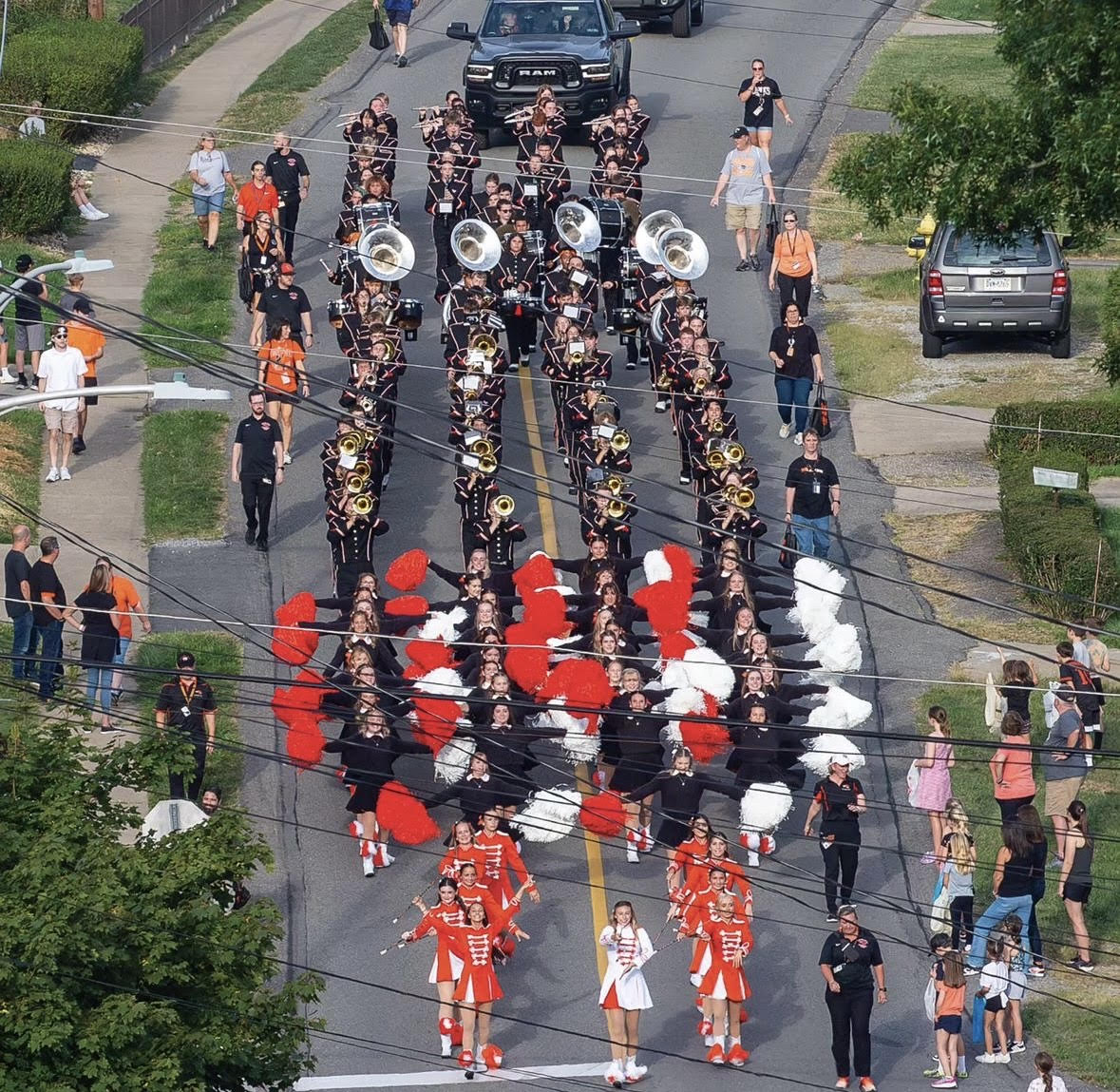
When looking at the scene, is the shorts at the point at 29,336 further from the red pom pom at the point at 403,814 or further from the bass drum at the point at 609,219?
the red pom pom at the point at 403,814

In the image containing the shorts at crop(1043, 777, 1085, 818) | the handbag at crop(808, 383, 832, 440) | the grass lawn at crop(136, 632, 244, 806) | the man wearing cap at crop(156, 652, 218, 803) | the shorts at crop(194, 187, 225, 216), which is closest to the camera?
the shorts at crop(1043, 777, 1085, 818)

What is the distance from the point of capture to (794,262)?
2842 centimetres

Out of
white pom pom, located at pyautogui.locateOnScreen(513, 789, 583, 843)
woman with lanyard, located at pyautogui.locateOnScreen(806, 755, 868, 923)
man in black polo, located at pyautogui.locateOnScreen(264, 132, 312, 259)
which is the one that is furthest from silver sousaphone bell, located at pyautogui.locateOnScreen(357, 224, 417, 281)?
woman with lanyard, located at pyautogui.locateOnScreen(806, 755, 868, 923)

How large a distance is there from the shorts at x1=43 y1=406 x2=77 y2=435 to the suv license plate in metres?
10.1

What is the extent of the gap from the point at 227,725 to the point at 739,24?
22.4 m

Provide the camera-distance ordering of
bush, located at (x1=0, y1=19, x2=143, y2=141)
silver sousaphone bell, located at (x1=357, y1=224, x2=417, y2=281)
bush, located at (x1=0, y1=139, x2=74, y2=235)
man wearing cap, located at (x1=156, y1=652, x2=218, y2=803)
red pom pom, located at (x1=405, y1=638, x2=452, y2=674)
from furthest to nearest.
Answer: bush, located at (x1=0, y1=19, x2=143, y2=141), bush, located at (x1=0, y1=139, x2=74, y2=235), silver sousaphone bell, located at (x1=357, y1=224, x2=417, y2=281), red pom pom, located at (x1=405, y1=638, x2=452, y2=674), man wearing cap, located at (x1=156, y1=652, x2=218, y2=803)

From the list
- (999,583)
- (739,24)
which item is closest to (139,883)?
(999,583)

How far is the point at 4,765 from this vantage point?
48.0 feet

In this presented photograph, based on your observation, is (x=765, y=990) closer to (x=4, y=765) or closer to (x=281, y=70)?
(x=4, y=765)

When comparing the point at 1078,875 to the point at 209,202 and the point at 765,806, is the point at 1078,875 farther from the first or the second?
the point at 209,202

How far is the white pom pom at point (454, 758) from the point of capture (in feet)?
64.2

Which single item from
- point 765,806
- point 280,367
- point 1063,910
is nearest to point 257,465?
point 280,367

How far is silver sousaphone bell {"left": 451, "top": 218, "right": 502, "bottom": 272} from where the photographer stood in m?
25.6

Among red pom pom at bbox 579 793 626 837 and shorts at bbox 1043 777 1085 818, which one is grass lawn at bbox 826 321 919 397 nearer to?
shorts at bbox 1043 777 1085 818
